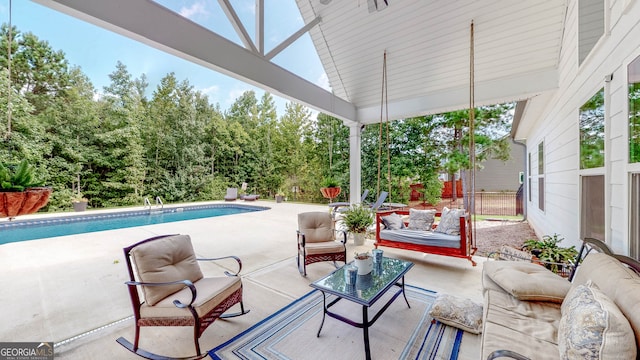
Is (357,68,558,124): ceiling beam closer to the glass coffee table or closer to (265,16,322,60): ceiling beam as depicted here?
(265,16,322,60): ceiling beam

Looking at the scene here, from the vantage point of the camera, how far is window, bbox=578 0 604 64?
249 centimetres

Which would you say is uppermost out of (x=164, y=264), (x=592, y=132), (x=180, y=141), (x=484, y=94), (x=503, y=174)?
(x=180, y=141)

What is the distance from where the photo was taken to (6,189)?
2.53 m

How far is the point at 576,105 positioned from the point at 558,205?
168cm

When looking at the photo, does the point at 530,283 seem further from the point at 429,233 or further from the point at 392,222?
the point at 392,222

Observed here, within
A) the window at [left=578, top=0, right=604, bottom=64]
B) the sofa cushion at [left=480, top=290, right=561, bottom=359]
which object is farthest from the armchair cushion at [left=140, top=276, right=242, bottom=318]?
the window at [left=578, top=0, right=604, bottom=64]

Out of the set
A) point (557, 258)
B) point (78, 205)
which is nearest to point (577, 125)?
point (557, 258)

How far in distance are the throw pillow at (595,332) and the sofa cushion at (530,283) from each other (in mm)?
598

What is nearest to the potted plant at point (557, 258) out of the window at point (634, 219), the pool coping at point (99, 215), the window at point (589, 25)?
the window at point (634, 219)

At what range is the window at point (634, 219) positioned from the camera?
1813 mm

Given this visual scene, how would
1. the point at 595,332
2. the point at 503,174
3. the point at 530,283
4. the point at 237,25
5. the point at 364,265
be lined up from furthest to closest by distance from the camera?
1. the point at 503,174
2. the point at 237,25
3. the point at 364,265
4. the point at 530,283
5. the point at 595,332

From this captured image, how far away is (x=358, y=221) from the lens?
486 cm

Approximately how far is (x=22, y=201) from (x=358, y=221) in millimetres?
4546

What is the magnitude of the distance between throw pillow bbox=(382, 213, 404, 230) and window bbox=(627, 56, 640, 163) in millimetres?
2780
